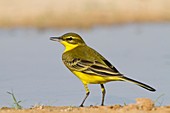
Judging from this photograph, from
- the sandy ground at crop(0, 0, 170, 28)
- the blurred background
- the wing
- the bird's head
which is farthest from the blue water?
the wing

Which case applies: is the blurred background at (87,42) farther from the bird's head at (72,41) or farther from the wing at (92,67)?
the wing at (92,67)

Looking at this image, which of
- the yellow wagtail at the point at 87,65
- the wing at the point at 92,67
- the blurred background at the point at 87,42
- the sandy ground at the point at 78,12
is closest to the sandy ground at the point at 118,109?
the yellow wagtail at the point at 87,65

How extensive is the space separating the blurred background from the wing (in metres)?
1.00

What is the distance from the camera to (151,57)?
1513cm

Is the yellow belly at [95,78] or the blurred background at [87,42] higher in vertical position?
the blurred background at [87,42]

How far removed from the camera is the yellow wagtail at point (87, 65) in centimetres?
875

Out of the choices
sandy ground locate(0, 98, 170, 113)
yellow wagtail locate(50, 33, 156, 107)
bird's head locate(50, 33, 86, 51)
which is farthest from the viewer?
bird's head locate(50, 33, 86, 51)

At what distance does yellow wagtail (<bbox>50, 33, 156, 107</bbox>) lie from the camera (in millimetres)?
8750

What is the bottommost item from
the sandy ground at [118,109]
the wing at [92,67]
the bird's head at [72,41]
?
the sandy ground at [118,109]

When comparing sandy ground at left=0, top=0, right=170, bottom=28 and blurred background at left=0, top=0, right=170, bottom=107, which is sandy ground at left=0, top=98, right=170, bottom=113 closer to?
blurred background at left=0, top=0, right=170, bottom=107

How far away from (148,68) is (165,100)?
11.0ft

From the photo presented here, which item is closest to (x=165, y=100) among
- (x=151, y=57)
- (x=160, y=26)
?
(x=151, y=57)

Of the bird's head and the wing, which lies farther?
the bird's head

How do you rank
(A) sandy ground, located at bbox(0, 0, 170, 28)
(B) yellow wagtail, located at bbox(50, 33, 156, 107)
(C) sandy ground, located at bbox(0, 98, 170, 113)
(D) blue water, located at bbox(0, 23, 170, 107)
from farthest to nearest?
(A) sandy ground, located at bbox(0, 0, 170, 28) → (D) blue water, located at bbox(0, 23, 170, 107) → (B) yellow wagtail, located at bbox(50, 33, 156, 107) → (C) sandy ground, located at bbox(0, 98, 170, 113)
